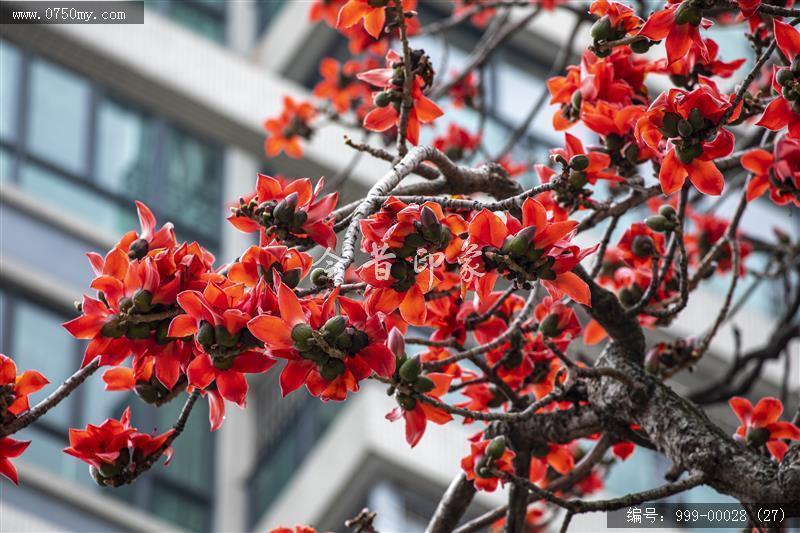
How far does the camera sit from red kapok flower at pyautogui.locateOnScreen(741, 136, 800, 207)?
104 inches

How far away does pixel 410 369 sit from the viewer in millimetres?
2135

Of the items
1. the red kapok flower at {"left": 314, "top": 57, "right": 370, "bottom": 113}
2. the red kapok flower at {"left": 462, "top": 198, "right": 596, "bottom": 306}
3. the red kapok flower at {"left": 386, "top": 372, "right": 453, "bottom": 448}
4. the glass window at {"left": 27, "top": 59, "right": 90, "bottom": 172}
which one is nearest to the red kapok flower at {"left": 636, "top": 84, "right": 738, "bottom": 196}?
the red kapok flower at {"left": 462, "top": 198, "right": 596, "bottom": 306}

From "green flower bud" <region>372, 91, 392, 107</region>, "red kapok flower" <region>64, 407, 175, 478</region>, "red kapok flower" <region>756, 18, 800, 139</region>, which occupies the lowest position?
"red kapok flower" <region>64, 407, 175, 478</region>

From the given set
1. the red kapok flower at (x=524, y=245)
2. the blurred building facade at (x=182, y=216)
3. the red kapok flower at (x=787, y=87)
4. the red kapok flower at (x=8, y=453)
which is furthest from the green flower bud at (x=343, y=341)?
the blurred building facade at (x=182, y=216)

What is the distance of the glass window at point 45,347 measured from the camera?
9.48 m

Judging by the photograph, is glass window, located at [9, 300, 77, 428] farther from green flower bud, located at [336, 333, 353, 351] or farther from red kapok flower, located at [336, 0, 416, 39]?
green flower bud, located at [336, 333, 353, 351]

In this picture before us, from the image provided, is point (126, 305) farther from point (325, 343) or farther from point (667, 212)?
point (667, 212)

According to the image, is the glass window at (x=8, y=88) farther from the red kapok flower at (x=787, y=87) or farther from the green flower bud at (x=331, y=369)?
the green flower bud at (x=331, y=369)

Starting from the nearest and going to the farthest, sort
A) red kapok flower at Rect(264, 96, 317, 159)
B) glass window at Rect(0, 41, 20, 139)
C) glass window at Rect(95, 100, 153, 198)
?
1. red kapok flower at Rect(264, 96, 317, 159)
2. glass window at Rect(0, 41, 20, 139)
3. glass window at Rect(95, 100, 153, 198)

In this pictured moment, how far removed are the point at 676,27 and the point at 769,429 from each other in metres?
0.96

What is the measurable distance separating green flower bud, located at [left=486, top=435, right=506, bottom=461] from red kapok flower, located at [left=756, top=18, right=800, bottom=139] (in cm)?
84

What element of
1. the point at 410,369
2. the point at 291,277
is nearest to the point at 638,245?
the point at 410,369

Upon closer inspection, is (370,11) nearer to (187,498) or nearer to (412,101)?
(412,101)

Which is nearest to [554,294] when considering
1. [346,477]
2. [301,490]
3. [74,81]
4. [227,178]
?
[346,477]
